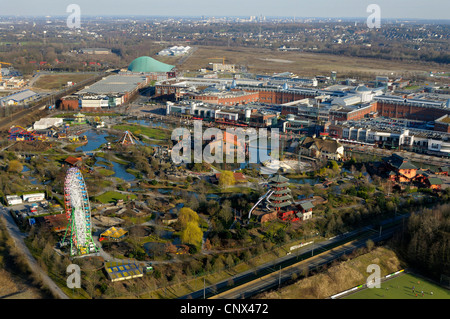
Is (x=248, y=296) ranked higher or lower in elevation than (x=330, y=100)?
lower

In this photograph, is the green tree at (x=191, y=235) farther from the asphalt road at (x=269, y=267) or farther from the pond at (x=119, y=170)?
the pond at (x=119, y=170)

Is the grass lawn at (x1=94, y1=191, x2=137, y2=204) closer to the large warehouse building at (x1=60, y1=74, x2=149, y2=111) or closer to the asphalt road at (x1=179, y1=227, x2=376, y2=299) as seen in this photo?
the asphalt road at (x1=179, y1=227, x2=376, y2=299)

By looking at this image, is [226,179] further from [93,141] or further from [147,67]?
Answer: [147,67]

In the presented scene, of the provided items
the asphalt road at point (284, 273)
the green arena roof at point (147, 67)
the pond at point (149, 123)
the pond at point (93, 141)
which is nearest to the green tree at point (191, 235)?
the asphalt road at point (284, 273)

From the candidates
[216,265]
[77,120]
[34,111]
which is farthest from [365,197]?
[34,111]

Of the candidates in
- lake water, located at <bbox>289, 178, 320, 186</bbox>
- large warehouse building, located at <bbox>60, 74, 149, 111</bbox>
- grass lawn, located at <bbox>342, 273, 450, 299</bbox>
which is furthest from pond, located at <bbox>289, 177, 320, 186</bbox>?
large warehouse building, located at <bbox>60, 74, 149, 111</bbox>

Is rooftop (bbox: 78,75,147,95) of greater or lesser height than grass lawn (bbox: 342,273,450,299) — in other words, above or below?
above

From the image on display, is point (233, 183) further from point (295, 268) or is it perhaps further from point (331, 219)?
point (295, 268)
